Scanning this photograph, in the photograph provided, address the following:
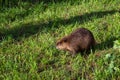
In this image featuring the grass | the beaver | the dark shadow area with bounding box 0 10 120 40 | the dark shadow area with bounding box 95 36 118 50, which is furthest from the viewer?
the dark shadow area with bounding box 0 10 120 40

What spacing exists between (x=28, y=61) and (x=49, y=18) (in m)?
2.38

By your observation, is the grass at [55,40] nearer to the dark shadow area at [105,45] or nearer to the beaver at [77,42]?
the dark shadow area at [105,45]

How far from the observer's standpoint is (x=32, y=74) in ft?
17.6

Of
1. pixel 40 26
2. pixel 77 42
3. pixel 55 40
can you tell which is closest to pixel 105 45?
pixel 77 42

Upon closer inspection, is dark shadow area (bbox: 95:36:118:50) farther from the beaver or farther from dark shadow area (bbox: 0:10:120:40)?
dark shadow area (bbox: 0:10:120:40)

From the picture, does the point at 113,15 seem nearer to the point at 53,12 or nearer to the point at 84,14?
the point at 84,14

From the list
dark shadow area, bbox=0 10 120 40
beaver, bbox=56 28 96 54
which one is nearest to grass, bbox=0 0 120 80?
dark shadow area, bbox=0 10 120 40

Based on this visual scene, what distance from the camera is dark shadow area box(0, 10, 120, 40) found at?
23.5 feet

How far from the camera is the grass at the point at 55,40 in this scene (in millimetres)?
5422

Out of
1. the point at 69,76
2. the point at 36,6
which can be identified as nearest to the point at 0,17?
the point at 36,6

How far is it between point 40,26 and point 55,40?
3.32ft

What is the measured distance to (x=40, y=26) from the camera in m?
7.52

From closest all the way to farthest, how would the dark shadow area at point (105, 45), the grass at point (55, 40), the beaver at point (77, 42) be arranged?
the grass at point (55, 40)
the beaver at point (77, 42)
the dark shadow area at point (105, 45)

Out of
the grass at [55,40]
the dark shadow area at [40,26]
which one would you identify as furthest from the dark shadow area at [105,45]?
the dark shadow area at [40,26]
